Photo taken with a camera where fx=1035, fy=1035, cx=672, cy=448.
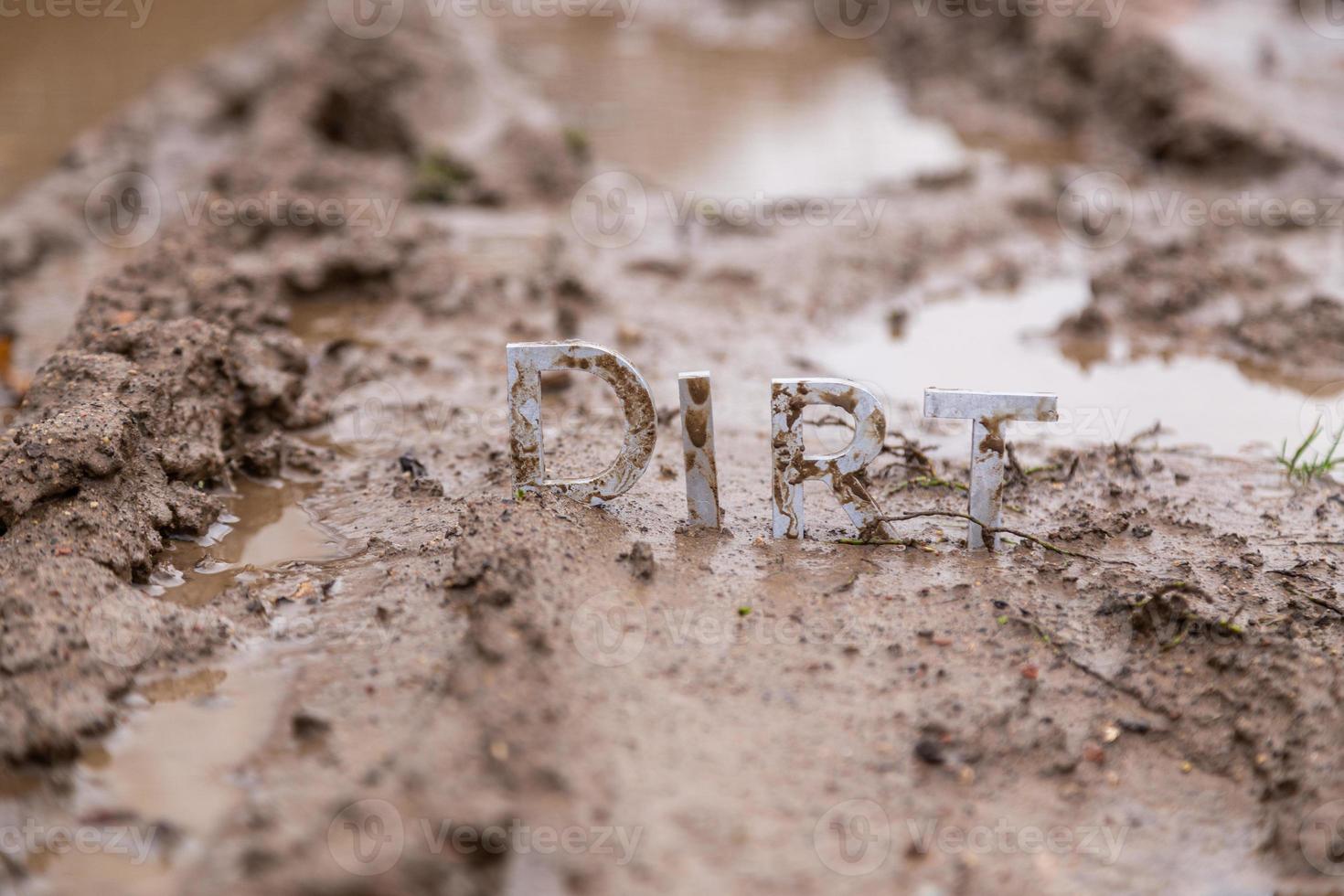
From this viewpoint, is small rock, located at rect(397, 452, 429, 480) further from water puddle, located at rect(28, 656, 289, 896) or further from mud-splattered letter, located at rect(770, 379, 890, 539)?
mud-splattered letter, located at rect(770, 379, 890, 539)

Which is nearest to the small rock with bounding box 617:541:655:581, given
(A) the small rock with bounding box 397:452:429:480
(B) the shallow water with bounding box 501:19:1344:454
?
(A) the small rock with bounding box 397:452:429:480

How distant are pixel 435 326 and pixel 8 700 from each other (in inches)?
119

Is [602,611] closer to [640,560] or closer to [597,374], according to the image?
[640,560]

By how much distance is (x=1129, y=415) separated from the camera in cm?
475

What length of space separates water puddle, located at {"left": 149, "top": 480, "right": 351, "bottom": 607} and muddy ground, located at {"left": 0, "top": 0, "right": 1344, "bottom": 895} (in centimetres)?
2

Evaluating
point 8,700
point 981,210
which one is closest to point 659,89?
point 981,210

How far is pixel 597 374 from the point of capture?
344cm

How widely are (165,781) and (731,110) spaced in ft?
26.6

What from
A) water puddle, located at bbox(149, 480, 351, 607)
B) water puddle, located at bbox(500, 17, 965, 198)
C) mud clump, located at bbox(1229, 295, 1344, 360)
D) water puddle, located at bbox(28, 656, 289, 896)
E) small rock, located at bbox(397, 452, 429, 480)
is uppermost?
water puddle, located at bbox(500, 17, 965, 198)

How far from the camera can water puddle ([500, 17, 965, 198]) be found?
787 cm

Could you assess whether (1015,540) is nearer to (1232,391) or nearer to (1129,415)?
(1129,415)

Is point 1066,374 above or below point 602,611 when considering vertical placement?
above

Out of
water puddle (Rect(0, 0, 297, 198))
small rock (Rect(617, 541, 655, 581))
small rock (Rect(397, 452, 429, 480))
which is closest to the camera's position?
small rock (Rect(617, 541, 655, 581))

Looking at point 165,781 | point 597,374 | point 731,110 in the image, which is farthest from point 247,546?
point 731,110
